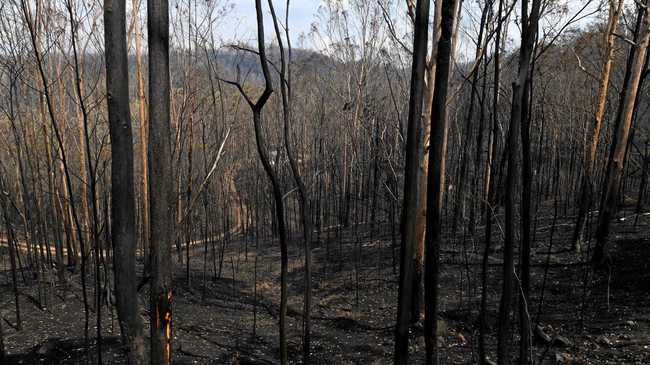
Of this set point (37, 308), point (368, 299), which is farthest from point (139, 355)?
point (368, 299)

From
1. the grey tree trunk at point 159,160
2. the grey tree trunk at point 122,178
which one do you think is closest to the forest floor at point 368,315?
the grey tree trunk at point 122,178

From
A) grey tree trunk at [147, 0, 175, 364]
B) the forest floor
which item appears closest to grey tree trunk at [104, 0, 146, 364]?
grey tree trunk at [147, 0, 175, 364]

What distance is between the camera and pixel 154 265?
1.98 meters

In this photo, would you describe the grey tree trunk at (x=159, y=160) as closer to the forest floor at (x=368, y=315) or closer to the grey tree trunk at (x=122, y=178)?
the grey tree trunk at (x=122, y=178)

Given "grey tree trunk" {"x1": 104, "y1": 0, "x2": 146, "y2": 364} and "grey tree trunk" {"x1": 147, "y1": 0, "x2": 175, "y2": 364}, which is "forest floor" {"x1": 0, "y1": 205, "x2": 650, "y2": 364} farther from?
A: "grey tree trunk" {"x1": 147, "y1": 0, "x2": 175, "y2": 364}

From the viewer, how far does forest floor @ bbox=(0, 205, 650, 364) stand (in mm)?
4480

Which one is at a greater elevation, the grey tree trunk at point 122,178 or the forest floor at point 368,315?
the grey tree trunk at point 122,178

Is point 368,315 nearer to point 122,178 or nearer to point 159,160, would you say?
point 122,178

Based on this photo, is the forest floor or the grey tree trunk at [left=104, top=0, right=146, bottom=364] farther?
the forest floor

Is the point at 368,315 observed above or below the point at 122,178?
below

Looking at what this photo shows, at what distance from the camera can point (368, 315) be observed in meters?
6.55

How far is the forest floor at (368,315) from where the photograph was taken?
14.7 ft

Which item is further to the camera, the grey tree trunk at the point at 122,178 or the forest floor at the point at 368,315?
the forest floor at the point at 368,315

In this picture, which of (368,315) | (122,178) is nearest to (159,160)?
(122,178)
